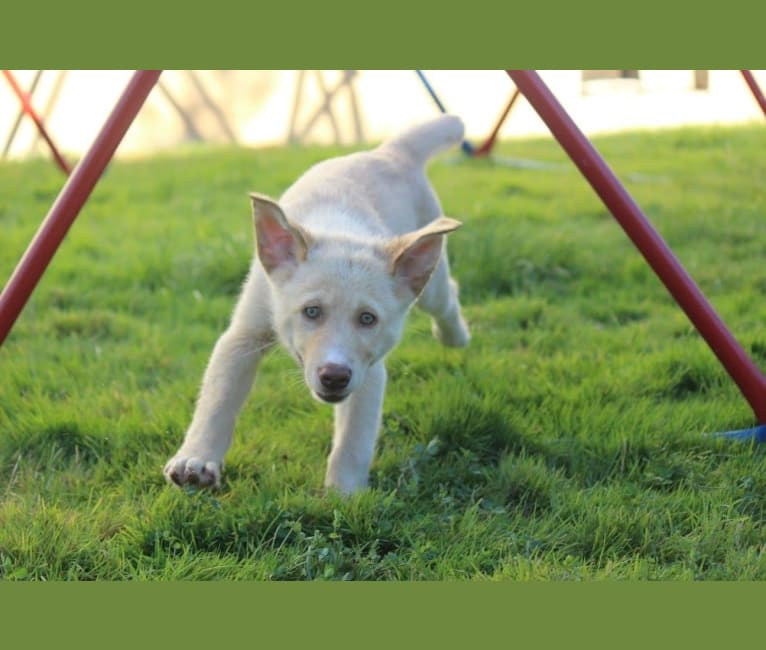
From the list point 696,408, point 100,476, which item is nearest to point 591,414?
point 696,408

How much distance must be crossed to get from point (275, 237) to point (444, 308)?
1360mm

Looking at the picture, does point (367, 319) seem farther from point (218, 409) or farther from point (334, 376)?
point (218, 409)

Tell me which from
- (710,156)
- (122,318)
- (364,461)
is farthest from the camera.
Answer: (710,156)

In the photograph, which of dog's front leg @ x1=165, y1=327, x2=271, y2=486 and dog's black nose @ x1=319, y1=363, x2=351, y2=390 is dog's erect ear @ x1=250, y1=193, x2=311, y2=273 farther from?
dog's black nose @ x1=319, y1=363, x2=351, y2=390

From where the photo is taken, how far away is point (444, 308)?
4.61m

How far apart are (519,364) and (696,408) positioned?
2.75 feet

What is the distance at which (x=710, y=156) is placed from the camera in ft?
29.6

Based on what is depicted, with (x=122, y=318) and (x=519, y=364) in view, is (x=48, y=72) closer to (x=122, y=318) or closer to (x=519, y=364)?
(x=122, y=318)

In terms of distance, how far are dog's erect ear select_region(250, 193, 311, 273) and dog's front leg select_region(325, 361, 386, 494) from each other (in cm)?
51

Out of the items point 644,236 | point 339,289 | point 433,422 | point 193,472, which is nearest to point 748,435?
point 644,236

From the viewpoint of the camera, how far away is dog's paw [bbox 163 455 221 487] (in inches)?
133

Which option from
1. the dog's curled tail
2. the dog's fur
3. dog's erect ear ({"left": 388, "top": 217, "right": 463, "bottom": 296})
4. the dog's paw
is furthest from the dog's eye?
the dog's curled tail

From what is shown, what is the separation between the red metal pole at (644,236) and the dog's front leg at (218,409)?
1350 mm

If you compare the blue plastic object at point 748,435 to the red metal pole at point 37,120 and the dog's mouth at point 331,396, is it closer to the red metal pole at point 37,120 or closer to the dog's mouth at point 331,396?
the dog's mouth at point 331,396
